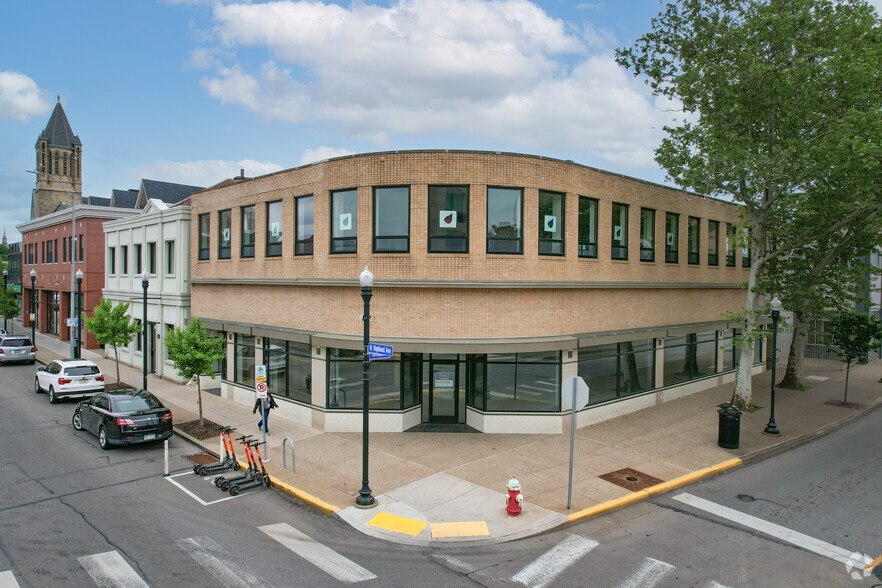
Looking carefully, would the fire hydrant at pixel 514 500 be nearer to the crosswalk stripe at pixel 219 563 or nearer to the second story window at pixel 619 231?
the crosswalk stripe at pixel 219 563

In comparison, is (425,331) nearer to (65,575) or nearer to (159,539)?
(159,539)

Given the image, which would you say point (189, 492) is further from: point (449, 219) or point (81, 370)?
point (81, 370)

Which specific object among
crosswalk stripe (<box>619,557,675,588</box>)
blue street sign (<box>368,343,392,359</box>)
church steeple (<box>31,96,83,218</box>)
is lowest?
crosswalk stripe (<box>619,557,675,588</box>)

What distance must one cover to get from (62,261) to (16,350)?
12.9 metres

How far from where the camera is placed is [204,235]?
2367cm

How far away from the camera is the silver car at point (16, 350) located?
3131 centimetres

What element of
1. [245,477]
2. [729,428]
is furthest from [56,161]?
[729,428]

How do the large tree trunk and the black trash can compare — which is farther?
the large tree trunk

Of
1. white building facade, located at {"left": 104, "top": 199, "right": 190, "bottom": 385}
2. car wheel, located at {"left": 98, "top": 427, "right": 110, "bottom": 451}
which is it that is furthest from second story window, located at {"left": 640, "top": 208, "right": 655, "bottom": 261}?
white building facade, located at {"left": 104, "top": 199, "right": 190, "bottom": 385}

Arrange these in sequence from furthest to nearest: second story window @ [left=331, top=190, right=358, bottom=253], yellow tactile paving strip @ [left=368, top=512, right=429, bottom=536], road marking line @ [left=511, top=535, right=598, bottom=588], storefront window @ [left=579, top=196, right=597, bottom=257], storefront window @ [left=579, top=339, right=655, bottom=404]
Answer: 1. storefront window @ [left=579, top=339, right=655, bottom=404]
2. storefront window @ [left=579, top=196, right=597, bottom=257]
3. second story window @ [left=331, top=190, right=358, bottom=253]
4. yellow tactile paving strip @ [left=368, top=512, right=429, bottom=536]
5. road marking line @ [left=511, top=535, right=598, bottom=588]

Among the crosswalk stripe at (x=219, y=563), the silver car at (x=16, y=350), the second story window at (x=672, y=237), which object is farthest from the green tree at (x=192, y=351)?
the silver car at (x=16, y=350)

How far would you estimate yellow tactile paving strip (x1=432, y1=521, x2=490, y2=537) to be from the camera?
9945 mm

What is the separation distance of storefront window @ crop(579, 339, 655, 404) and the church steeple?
85.2 m

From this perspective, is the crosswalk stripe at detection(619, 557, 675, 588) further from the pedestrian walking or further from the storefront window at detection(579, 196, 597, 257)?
the storefront window at detection(579, 196, 597, 257)
